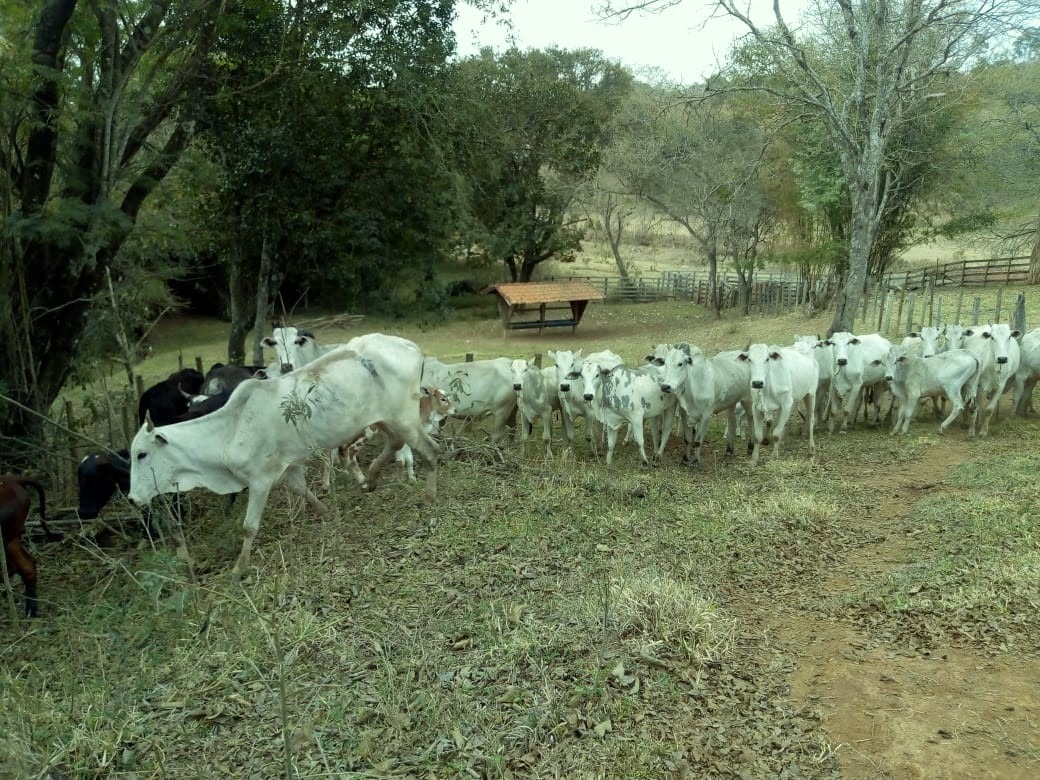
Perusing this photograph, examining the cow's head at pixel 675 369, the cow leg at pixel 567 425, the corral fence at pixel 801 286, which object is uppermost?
the corral fence at pixel 801 286

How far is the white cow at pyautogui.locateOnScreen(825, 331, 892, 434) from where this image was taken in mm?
13938

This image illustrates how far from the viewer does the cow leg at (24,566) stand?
23.2 ft

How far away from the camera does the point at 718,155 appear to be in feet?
106

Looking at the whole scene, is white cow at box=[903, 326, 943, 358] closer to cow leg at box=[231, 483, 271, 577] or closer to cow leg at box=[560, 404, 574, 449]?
cow leg at box=[560, 404, 574, 449]

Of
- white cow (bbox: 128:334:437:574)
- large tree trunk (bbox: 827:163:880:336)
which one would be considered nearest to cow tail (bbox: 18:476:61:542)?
white cow (bbox: 128:334:437:574)

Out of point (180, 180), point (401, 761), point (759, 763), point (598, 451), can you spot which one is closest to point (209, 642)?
point (401, 761)

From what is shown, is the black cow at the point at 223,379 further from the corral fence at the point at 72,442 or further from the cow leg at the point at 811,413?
the cow leg at the point at 811,413

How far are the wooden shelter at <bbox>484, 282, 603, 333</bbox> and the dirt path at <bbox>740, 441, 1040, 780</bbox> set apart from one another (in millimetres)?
26035

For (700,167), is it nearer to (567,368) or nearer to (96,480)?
(567,368)

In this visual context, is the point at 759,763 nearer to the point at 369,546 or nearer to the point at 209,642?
the point at 209,642

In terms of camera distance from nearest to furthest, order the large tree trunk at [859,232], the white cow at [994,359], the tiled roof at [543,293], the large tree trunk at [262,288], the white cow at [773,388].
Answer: the white cow at [773,388] < the white cow at [994,359] < the large tree trunk at [262,288] < the large tree trunk at [859,232] < the tiled roof at [543,293]

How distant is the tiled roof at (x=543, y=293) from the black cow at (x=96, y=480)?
942 inches

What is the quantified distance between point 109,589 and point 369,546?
2196 mm

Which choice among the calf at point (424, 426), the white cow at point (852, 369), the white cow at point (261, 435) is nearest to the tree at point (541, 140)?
the white cow at point (852, 369)
